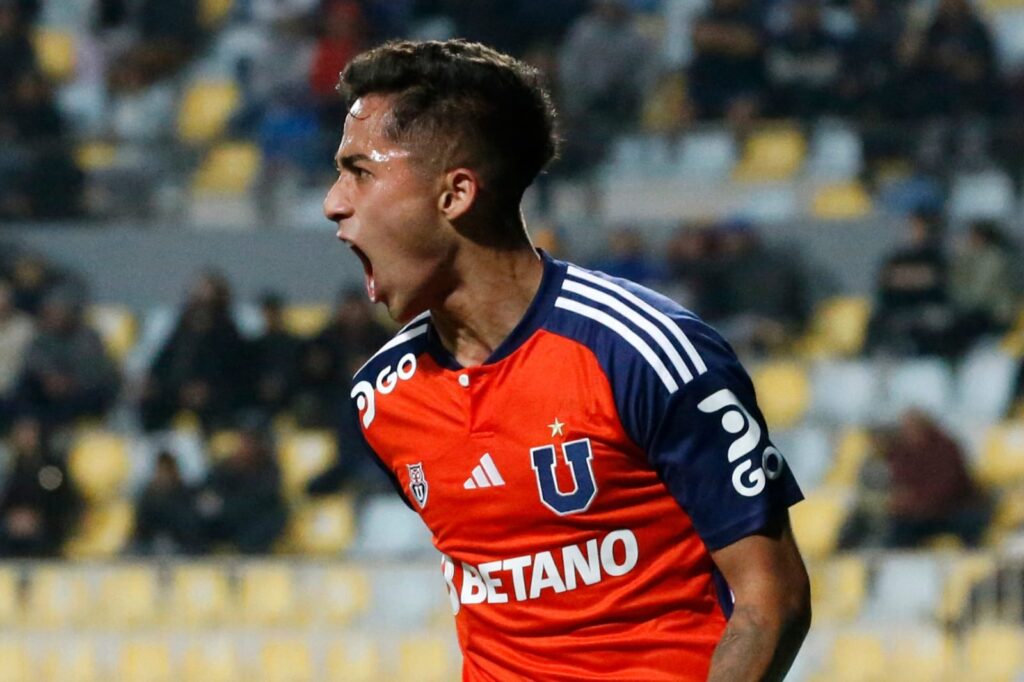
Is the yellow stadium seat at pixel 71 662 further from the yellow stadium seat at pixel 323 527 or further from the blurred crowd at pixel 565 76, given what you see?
the blurred crowd at pixel 565 76

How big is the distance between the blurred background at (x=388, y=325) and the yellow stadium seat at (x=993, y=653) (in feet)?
0.06

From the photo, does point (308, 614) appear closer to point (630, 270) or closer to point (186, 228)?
point (630, 270)

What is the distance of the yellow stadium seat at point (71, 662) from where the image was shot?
9.49m

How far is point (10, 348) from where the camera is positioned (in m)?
11.3

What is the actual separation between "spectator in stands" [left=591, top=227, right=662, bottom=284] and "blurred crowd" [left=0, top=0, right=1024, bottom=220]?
25.5 inches

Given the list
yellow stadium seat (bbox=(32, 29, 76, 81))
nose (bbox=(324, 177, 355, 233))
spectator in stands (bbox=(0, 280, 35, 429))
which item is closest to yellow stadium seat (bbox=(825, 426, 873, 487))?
spectator in stands (bbox=(0, 280, 35, 429))

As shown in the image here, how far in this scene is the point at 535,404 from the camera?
290cm

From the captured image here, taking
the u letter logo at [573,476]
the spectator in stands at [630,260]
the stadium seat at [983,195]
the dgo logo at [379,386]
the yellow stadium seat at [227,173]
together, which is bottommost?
the u letter logo at [573,476]

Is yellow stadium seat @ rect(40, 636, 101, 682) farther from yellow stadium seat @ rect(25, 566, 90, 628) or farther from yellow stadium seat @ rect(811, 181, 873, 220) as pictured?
yellow stadium seat @ rect(811, 181, 873, 220)

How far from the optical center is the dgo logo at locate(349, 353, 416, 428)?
3.16 metres

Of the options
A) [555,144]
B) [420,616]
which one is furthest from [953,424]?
[555,144]

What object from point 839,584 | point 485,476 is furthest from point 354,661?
point 485,476

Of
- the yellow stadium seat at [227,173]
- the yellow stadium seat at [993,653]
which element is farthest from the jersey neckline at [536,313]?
the yellow stadium seat at [227,173]

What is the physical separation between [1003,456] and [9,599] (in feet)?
17.2
